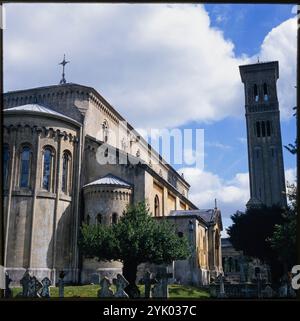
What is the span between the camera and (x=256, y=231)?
45.8m

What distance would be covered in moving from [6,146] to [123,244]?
12.2 meters

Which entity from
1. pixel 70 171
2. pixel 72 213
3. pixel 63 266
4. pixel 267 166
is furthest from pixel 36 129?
pixel 267 166

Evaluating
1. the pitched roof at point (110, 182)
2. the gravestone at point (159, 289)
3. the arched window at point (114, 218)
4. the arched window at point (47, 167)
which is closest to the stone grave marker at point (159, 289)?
the gravestone at point (159, 289)

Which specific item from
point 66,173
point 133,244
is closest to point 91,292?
point 133,244

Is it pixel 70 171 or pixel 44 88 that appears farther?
pixel 44 88

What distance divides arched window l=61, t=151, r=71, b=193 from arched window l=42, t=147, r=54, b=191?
1.30 m

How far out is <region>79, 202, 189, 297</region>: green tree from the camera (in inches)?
887

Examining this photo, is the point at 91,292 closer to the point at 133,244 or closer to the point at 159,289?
the point at 133,244

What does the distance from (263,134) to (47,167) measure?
5215 centimetres

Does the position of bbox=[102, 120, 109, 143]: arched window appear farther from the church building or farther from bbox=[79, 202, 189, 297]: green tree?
bbox=[79, 202, 189, 297]: green tree

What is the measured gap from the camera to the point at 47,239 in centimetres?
2744

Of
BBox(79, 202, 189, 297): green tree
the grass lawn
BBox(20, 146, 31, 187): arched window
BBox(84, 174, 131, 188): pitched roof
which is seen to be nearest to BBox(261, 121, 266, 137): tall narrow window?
BBox(84, 174, 131, 188): pitched roof

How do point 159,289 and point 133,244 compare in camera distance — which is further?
point 133,244

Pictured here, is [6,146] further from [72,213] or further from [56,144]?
[72,213]
